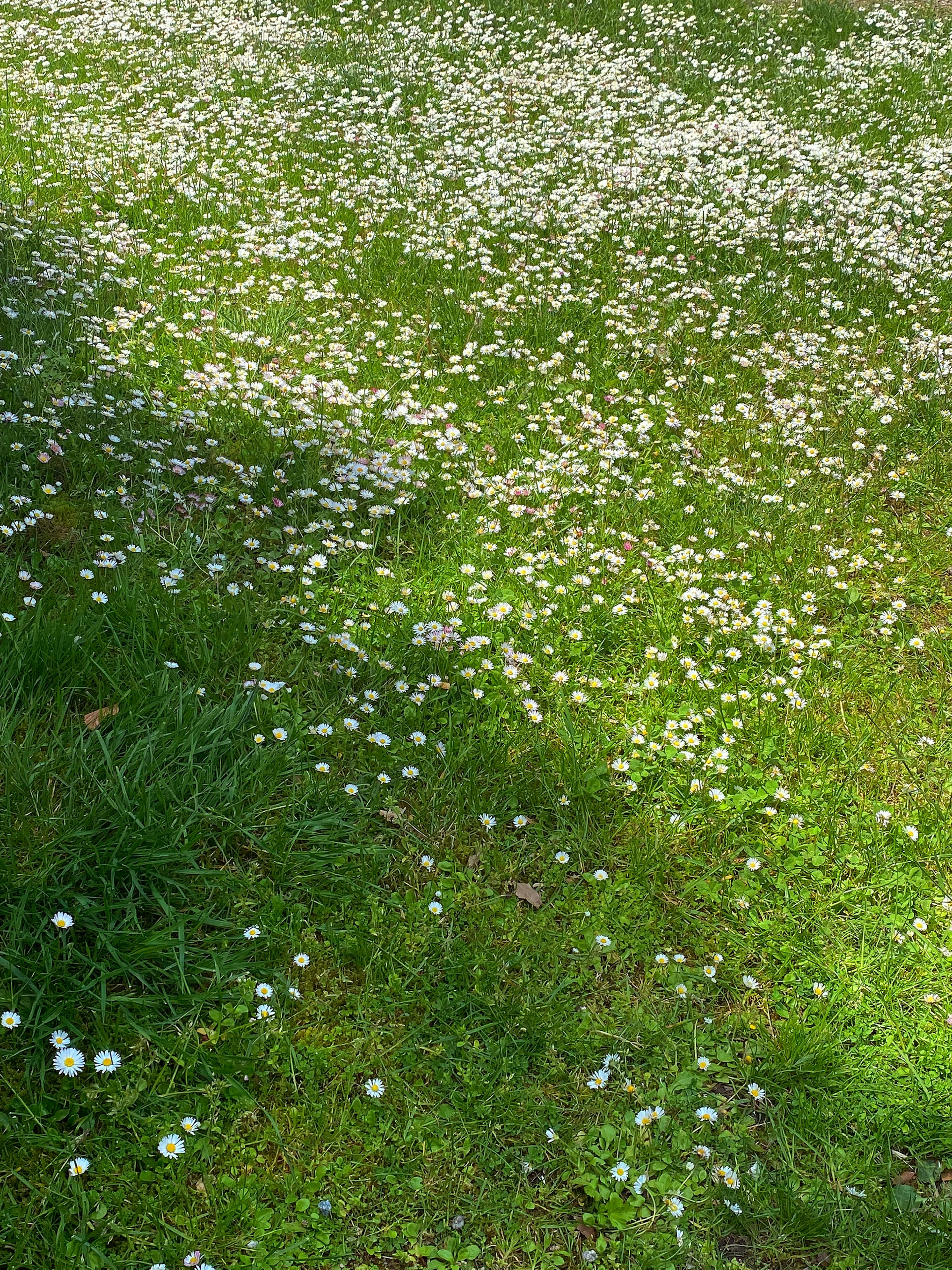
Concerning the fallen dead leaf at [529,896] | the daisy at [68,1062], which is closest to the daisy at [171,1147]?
the daisy at [68,1062]

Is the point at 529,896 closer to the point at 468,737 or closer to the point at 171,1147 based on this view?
the point at 468,737

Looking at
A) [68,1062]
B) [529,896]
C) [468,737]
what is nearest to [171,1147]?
[68,1062]

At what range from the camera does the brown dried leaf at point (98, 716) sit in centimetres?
289

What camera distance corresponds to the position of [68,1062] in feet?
7.01

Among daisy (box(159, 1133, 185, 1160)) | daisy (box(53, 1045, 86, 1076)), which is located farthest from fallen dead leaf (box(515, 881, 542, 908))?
daisy (box(53, 1045, 86, 1076))

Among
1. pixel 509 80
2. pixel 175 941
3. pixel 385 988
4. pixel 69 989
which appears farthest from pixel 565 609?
pixel 509 80

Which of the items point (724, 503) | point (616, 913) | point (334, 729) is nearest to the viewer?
point (616, 913)

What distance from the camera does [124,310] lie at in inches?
223

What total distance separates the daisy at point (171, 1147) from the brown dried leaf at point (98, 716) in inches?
49.6

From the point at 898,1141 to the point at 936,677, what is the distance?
218 cm

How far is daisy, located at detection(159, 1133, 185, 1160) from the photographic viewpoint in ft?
6.79

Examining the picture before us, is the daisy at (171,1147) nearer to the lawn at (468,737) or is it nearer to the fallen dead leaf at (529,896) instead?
the lawn at (468,737)

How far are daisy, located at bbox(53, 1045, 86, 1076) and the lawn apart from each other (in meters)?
0.02

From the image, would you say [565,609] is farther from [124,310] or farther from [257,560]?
[124,310]
